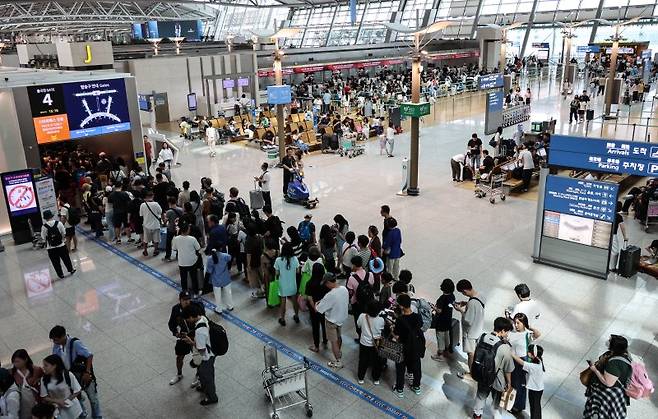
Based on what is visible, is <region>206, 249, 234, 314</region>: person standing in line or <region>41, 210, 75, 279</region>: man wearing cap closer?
<region>206, 249, 234, 314</region>: person standing in line

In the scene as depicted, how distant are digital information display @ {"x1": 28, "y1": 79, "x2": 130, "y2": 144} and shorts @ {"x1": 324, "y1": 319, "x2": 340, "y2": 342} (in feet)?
30.1

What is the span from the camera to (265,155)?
19.6 m

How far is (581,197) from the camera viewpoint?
9.04m

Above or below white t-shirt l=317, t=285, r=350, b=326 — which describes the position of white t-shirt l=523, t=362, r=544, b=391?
below

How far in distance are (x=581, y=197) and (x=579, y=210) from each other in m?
0.23

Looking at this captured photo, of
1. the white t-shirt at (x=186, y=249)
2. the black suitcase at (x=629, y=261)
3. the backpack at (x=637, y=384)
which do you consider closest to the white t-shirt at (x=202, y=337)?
the white t-shirt at (x=186, y=249)

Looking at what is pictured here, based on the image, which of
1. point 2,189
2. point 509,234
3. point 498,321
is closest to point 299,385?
point 498,321

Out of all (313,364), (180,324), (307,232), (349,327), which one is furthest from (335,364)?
(307,232)

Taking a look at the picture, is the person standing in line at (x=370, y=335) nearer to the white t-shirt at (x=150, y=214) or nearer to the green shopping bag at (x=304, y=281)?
the green shopping bag at (x=304, y=281)

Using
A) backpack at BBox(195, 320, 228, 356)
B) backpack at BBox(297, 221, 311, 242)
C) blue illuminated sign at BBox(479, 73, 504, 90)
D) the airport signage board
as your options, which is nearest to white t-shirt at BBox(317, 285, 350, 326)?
backpack at BBox(195, 320, 228, 356)

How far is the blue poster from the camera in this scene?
12.8m

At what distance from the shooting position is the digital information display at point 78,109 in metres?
12.2

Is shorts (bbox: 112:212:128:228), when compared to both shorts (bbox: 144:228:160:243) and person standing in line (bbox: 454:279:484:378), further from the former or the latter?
person standing in line (bbox: 454:279:484:378)

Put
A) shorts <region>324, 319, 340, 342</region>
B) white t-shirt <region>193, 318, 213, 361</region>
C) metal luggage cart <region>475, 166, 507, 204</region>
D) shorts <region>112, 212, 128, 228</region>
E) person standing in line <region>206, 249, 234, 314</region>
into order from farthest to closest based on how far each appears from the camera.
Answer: metal luggage cart <region>475, 166, 507, 204</region> → shorts <region>112, 212, 128, 228</region> → person standing in line <region>206, 249, 234, 314</region> → shorts <region>324, 319, 340, 342</region> → white t-shirt <region>193, 318, 213, 361</region>
